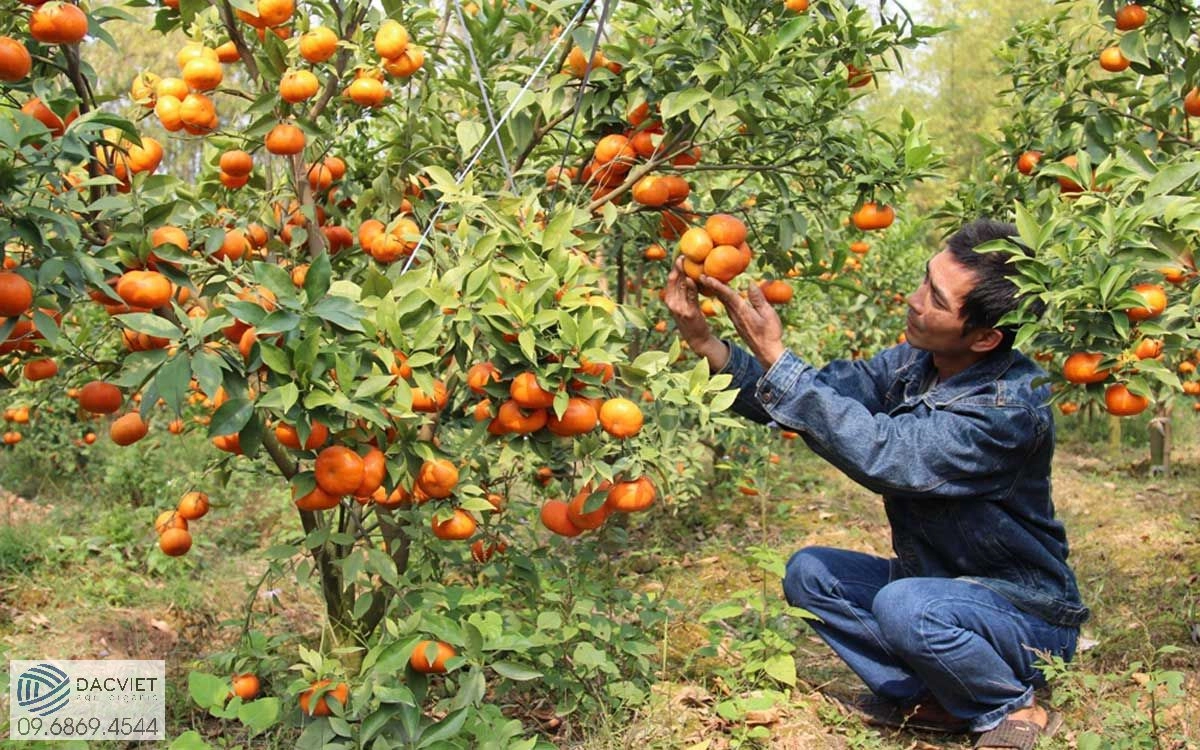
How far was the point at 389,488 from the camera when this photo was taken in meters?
1.74

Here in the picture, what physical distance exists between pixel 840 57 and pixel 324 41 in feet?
3.37

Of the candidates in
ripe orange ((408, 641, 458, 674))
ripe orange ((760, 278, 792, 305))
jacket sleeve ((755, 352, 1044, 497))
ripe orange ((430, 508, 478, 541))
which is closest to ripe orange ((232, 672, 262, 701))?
ripe orange ((408, 641, 458, 674))

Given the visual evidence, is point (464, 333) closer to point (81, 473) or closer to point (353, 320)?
point (353, 320)

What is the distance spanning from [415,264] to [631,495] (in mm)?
838

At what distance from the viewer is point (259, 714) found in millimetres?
1832

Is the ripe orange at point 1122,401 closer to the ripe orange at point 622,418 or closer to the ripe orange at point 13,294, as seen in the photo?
the ripe orange at point 622,418

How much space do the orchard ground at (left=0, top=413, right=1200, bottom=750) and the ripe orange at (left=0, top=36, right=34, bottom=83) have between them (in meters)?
1.31

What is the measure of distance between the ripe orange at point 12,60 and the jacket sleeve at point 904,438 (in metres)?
1.42

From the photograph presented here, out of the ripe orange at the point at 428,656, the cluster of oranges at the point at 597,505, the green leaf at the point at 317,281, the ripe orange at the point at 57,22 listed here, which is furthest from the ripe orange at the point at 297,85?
the ripe orange at the point at 428,656

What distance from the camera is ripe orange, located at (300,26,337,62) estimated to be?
1939 mm

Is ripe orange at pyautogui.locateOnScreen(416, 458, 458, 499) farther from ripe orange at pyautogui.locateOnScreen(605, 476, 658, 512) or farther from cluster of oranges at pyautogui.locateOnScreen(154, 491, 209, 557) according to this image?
cluster of oranges at pyautogui.locateOnScreen(154, 491, 209, 557)

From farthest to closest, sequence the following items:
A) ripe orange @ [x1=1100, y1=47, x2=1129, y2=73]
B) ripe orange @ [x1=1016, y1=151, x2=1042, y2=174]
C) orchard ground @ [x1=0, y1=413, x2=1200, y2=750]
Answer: ripe orange @ [x1=1016, y1=151, x2=1042, y2=174] → ripe orange @ [x1=1100, y1=47, x2=1129, y2=73] → orchard ground @ [x1=0, y1=413, x2=1200, y2=750]

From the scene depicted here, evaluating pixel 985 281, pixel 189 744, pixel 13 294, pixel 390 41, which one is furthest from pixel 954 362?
pixel 13 294

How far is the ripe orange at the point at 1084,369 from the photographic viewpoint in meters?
1.85
